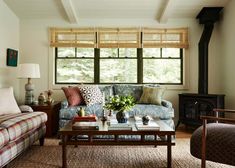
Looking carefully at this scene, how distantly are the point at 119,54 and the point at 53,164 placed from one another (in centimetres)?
293

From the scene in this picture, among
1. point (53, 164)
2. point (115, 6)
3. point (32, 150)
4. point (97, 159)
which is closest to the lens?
point (53, 164)

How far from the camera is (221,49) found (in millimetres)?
4953

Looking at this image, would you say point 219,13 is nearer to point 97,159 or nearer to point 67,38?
point 67,38

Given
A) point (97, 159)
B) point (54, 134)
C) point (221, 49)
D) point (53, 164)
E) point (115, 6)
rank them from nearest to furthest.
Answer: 1. point (53, 164)
2. point (97, 159)
3. point (54, 134)
4. point (115, 6)
5. point (221, 49)

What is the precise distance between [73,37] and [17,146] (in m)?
2.91

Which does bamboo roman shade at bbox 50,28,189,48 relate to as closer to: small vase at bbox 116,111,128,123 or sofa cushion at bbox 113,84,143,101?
sofa cushion at bbox 113,84,143,101

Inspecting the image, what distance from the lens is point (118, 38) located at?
16.7 ft

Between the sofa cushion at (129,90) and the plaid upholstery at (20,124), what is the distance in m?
1.71

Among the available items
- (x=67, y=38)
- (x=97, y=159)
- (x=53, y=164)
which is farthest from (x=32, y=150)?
(x=67, y=38)

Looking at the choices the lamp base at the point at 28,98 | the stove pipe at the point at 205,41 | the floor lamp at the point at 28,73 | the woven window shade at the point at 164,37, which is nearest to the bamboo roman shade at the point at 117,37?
the woven window shade at the point at 164,37

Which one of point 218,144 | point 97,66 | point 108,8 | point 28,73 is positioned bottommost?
point 218,144

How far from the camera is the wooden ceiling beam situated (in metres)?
4.23

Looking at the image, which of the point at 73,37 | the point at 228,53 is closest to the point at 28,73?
the point at 73,37

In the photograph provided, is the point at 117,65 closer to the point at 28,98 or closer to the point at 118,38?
the point at 118,38
